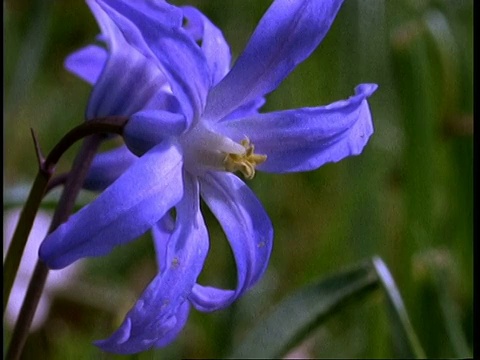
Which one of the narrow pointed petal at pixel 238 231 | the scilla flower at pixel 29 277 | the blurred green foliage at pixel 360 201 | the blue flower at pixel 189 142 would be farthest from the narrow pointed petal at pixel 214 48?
the scilla flower at pixel 29 277

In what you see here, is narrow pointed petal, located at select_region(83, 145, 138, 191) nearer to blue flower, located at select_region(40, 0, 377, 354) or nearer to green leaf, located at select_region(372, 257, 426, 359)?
blue flower, located at select_region(40, 0, 377, 354)

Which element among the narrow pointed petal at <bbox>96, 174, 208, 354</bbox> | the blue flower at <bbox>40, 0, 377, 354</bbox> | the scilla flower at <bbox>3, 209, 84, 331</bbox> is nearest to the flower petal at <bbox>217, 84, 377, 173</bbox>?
the blue flower at <bbox>40, 0, 377, 354</bbox>

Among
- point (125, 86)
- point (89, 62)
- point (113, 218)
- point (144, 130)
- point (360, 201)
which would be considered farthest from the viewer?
point (360, 201)

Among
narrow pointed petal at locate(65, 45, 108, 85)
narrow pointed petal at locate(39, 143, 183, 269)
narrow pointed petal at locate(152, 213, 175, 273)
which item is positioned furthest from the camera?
narrow pointed petal at locate(65, 45, 108, 85)

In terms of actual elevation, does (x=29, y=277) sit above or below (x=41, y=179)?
below

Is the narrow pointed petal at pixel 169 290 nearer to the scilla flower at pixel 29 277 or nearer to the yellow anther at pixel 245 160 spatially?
the yellow anther at pixel 245 160

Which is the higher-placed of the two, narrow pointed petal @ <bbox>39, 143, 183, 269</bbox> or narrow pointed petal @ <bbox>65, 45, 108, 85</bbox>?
narrow pointed petal @ <bbox>39, 143, 183, 269</bbox>

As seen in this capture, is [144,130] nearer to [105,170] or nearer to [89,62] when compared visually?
[105,170]

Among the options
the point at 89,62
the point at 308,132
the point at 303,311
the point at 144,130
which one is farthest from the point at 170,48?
the point at 303,311
